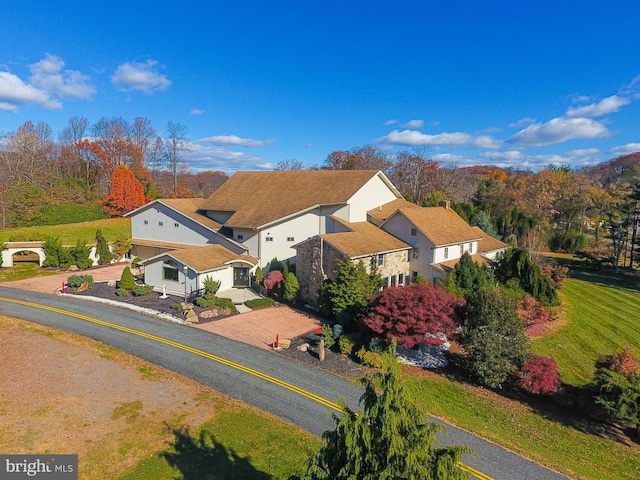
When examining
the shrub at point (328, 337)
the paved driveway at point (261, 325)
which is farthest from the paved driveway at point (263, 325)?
the shrub at point (328, 337)

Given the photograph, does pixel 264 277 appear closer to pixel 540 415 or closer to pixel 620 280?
pixel 540 415

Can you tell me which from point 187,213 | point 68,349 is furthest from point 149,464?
point 187,213

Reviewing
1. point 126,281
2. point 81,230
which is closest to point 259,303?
point 126,281

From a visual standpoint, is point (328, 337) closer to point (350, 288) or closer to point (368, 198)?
point (350, 288)

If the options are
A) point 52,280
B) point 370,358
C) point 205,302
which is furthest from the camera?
point 52,280

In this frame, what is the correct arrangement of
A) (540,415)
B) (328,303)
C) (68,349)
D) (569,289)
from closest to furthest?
1. (540,415)
2. (68,349)
3. (328,303)
4. (569,289)

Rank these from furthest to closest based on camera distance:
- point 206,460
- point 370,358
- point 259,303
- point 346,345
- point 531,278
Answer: point 259,303, point 531,278, point 346,345, point 370,358, point 206,460

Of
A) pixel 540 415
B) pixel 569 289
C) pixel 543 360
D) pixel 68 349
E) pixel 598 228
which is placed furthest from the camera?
pixel 598 228
